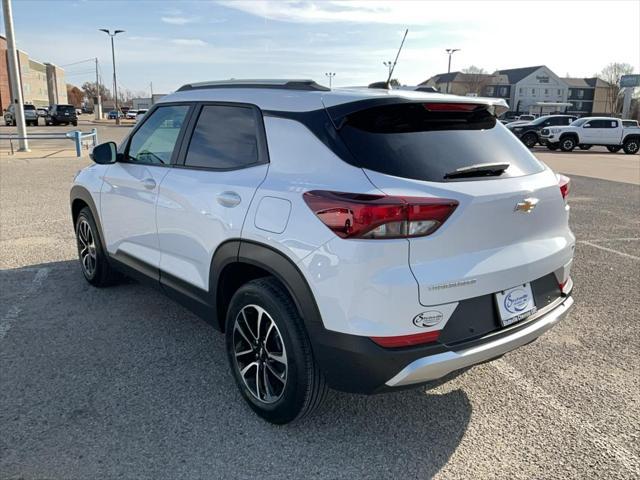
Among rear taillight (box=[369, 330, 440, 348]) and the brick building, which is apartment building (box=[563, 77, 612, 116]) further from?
rear taillight (box=[369, 330, 440, 348])

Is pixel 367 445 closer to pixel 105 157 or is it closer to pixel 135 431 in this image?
pixel 135 431

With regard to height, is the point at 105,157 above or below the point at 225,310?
above

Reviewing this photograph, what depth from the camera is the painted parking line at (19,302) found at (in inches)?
160

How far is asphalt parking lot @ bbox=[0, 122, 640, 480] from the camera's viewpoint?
2543 mm

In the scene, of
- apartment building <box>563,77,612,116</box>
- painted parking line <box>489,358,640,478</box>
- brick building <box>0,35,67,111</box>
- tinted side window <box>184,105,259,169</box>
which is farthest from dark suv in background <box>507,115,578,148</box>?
apartment building <box>563,77,612,116</box>

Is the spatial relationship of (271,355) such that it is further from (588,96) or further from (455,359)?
(588,96)

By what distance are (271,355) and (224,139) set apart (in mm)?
1336

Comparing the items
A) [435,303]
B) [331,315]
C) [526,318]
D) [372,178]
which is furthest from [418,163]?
[526,318]

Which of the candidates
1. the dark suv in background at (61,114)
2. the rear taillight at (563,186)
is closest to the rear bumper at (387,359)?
the rear taillight at (563,186)

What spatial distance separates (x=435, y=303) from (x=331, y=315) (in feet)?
1.54

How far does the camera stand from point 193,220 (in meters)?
3.19

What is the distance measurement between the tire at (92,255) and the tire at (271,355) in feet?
7.14

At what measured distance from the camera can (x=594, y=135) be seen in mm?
27859

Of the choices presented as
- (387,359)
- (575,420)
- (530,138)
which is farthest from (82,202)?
(530,138)
